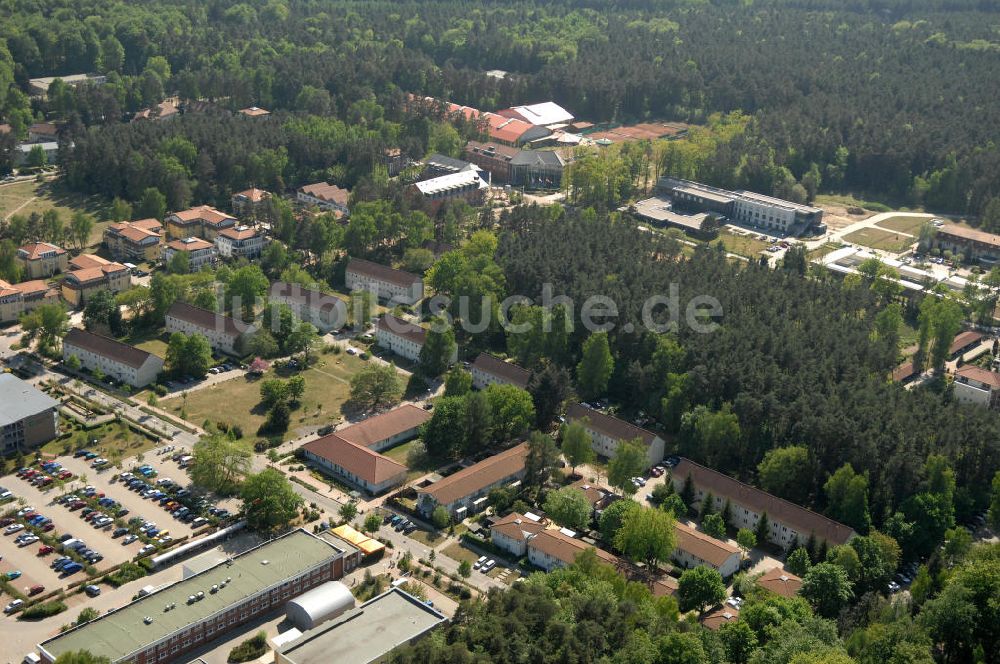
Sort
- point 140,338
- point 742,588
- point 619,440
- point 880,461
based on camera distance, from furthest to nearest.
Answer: point 140,338 < point 619,440 < point 880,461 < point 742,588

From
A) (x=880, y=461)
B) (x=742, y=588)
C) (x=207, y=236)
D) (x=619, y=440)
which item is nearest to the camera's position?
(x=742, y=588)

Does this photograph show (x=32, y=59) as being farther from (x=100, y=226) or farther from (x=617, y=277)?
(x=617, y=277)

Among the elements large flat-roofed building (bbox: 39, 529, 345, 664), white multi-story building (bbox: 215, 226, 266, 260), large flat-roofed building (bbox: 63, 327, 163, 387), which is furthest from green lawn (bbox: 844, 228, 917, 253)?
large flat-roofed building (bbox: 39, 529, 345, 664)

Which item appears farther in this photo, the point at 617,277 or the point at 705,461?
the point at 617,277

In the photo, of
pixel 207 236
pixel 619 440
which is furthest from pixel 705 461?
pixel 207 236

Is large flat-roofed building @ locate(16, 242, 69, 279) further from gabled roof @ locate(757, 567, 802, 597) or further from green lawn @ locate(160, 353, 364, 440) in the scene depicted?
gabled roof @ locate(757, 567, 802, 597)

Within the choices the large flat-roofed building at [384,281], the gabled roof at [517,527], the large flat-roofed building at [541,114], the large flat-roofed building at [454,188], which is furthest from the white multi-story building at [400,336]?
the large flat-roofed building at [541,114]
